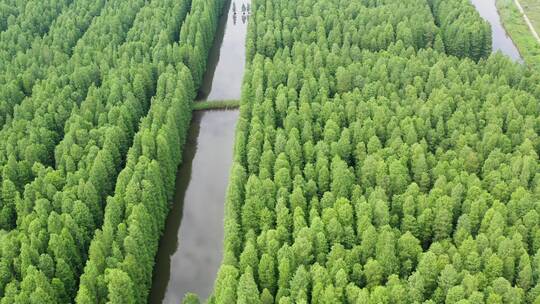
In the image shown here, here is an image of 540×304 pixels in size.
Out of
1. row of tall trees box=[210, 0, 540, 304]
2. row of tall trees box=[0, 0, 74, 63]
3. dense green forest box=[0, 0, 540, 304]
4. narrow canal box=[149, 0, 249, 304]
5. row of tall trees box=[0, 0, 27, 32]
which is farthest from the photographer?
row of tall trees box=[0, 0, 27, 32]

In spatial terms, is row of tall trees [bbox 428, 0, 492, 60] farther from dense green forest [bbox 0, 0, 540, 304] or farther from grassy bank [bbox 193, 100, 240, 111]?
grassy bank [bbox 193, 100, 240, 111]

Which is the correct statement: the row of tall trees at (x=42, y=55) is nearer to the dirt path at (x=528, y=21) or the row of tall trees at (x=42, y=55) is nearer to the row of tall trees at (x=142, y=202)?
the row of tall trees at (x=142, y=202)

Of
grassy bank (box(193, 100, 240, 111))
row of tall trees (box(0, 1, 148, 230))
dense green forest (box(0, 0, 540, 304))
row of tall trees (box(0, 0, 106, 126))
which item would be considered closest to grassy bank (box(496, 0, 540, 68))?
dense green forest (box(0, 0, 540, 304))

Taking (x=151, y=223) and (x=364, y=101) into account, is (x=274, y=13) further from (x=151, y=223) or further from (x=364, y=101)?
(x=151, y=223)

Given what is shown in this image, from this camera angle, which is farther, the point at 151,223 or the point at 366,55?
the point at 366,55

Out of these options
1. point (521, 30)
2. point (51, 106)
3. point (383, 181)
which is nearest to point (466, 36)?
point (521, 30)

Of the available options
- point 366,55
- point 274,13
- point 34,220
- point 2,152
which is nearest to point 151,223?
point 34,220
